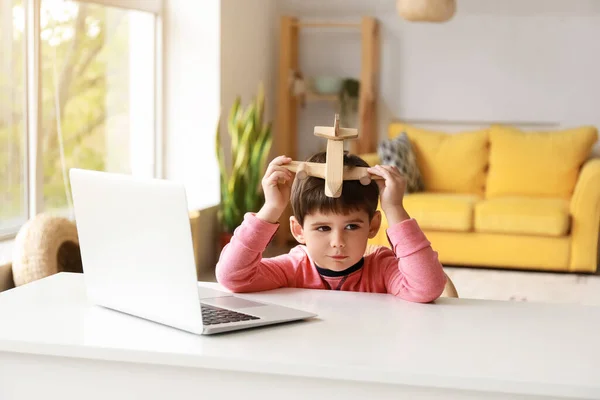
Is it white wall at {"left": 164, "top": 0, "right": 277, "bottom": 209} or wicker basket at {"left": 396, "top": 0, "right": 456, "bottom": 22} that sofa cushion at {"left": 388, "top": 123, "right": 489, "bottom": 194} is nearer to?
wicker basket at {"left": 396, "top": 0, "right": 456, "bottom": 22}

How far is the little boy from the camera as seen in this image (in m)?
1.82

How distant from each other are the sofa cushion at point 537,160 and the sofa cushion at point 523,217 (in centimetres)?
34

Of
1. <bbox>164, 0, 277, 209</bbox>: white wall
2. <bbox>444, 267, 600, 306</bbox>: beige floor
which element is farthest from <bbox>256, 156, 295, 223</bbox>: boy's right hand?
<bbox>164, 0, 277, 209</bbox>: white wall

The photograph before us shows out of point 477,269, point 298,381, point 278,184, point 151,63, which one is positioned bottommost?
point 477,269

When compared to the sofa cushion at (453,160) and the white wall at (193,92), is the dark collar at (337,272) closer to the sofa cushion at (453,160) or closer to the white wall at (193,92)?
the white wall at (193,92)

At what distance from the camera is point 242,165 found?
17.4ft

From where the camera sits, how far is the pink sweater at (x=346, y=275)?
71.3 inches

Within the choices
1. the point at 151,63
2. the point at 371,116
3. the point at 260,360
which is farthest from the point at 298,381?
the point at 371,116

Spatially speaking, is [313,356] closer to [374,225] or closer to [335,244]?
[335,244]

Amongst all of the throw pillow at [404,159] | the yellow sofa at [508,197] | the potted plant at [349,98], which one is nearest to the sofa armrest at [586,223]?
the yellow sofa at [508,197]

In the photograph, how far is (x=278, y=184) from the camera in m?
1.88

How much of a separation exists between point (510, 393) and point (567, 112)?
5.37 m

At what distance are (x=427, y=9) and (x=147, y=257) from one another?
4041 mm

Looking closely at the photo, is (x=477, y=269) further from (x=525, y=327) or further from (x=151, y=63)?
(x=525, y=327)
